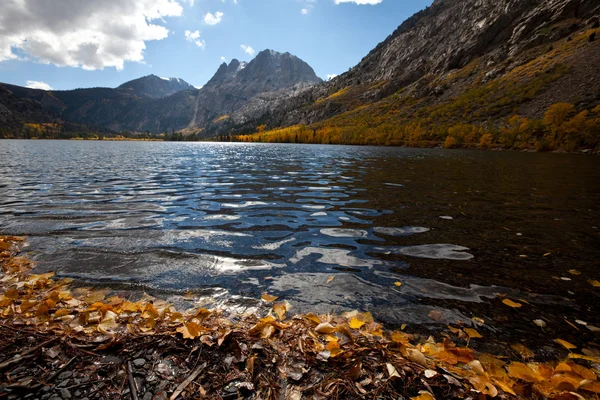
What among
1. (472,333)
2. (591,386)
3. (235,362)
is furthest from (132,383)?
(472,333)

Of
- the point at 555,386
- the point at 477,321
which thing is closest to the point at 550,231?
the point at 477,321

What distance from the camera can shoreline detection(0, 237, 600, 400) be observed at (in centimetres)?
260

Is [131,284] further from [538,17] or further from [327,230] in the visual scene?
[538,17]

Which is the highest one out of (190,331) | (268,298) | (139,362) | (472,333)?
(190,331)

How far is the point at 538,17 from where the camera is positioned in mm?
141875

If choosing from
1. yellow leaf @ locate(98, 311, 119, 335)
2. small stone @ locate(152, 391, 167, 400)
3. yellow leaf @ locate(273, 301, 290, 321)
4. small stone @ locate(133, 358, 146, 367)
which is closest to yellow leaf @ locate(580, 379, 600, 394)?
yellow leaf @ locate(273, 301, 290, 321)

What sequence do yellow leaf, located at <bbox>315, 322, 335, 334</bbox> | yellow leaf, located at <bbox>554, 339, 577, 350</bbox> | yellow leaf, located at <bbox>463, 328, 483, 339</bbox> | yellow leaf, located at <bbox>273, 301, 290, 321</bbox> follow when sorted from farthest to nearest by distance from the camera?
1. yellow leaf, located at <bbox>273, 301, 290, 321</bbox>
2. yellow leaf, located at <bbox>463, 328, 483, 339</bbox>
3. yellow leaf, located at <bbox>554, 339, 577, 350</bbox>
4. yellow leaf, located at <bbox>315, 322, 335, 334</bbox>

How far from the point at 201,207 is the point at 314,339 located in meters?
10.3

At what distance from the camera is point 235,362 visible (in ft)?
9.77

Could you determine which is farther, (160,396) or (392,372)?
(392,372)

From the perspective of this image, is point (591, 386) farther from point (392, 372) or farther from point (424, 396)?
point (392, 372)

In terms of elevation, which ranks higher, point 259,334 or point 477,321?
point 259,334

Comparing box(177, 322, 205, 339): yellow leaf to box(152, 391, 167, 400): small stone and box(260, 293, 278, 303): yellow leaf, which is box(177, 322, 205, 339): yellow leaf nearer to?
box(152, 391, 167, 400): small stone

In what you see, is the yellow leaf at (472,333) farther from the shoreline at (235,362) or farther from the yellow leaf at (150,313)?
the yellow leaf at (150,313)
